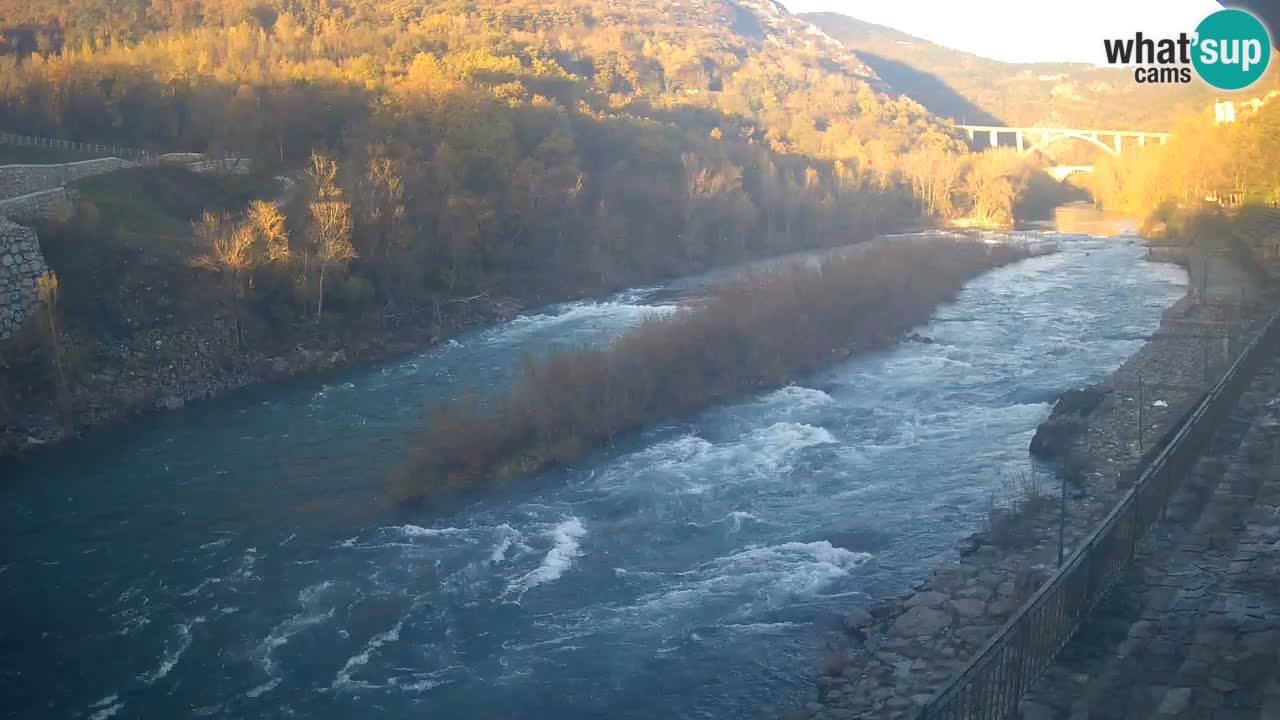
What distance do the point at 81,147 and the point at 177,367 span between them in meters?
14.5

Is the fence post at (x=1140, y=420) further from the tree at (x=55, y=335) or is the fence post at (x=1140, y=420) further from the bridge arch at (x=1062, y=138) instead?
the bridge arch at (x=1062, y=138)

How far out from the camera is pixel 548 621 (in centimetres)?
1295

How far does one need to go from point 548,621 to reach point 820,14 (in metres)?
191

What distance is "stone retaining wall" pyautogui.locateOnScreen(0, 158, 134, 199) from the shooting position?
27297mm

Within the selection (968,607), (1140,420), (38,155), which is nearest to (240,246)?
(38,155)

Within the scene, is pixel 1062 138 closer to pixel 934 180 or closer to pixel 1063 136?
pixel 1063 136

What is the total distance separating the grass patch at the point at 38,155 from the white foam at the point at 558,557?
78.1 ft

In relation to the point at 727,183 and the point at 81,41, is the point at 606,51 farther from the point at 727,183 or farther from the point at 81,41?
the point at 81,41

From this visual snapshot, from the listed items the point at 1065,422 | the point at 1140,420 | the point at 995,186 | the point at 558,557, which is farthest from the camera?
the point at 995,186

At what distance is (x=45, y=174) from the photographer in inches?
1135

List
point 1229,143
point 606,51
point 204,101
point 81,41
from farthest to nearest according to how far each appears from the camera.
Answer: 1. point 606,51
2. point 81,41
3. point 1229,143
4. point 204,101

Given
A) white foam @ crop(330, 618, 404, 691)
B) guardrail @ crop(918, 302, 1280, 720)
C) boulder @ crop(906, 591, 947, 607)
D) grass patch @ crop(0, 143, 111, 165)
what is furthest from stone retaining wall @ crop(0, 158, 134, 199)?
guardrail @ crop(918, 302, 1280, 720)

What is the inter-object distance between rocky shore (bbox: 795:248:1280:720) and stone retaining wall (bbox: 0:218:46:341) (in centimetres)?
2047

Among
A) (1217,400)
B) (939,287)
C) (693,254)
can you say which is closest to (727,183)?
(693,254)
